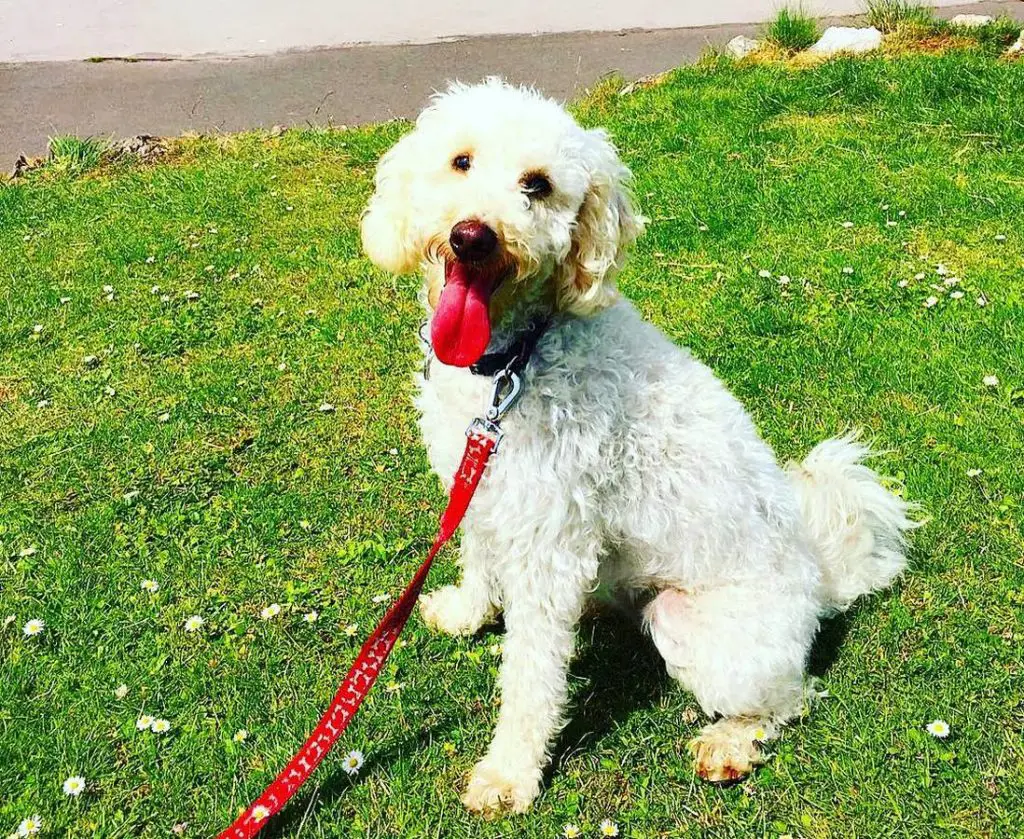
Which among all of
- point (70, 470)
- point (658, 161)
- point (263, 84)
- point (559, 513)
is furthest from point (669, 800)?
point (263, 84)

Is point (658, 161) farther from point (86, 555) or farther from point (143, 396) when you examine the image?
point (86, 555)

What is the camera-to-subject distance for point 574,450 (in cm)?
283

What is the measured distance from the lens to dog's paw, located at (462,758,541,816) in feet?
9.96

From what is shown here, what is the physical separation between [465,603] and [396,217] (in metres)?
1.57

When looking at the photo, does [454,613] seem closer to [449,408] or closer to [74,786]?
[449,408]

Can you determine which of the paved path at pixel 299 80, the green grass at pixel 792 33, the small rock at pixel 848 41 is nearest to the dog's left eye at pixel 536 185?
the paved path at pixel 299 80

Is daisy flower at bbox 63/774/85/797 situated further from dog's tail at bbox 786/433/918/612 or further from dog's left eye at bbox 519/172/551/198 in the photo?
dog's tail at bbox 786/433/918/612

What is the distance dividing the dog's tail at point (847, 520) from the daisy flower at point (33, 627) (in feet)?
9.75

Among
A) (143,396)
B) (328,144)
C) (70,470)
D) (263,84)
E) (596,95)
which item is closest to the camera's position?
(70,470)

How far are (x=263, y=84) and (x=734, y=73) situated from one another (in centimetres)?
477

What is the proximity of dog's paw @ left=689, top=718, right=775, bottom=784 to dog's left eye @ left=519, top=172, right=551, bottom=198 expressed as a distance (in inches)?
74.3

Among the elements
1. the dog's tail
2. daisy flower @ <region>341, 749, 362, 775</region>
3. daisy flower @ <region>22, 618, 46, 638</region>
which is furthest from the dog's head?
daisy flower @ <region>22, 618, 46, 638</region>

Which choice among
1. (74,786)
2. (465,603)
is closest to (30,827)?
(74,786)

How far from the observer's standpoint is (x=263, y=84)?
9.56 meters
